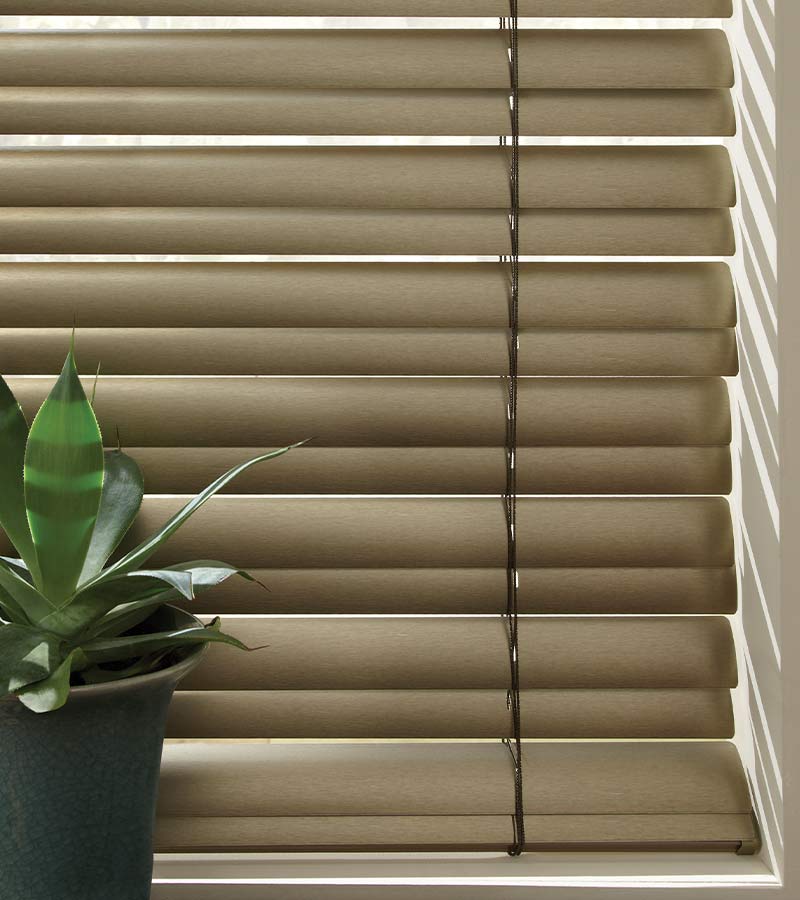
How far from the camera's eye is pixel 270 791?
0.85m

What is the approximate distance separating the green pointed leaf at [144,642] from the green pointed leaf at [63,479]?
62 millimetres

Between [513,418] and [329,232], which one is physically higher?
[329,232]

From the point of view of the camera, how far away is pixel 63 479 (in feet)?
2.18

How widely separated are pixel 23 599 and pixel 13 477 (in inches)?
4.3

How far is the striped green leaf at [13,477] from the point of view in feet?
2.30

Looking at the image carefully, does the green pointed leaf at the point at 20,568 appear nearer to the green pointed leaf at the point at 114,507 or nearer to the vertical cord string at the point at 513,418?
the green pointed leaf at the point at 114,507

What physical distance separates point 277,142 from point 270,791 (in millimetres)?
687

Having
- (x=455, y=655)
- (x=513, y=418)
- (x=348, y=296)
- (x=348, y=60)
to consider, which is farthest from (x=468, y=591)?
(x=348, y=60)

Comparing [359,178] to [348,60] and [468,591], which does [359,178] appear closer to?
[348,60]

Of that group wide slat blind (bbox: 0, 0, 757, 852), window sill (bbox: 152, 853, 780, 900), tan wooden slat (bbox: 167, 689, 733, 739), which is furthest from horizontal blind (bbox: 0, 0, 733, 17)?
window sill (bbox: 152, 853, 780, 900)

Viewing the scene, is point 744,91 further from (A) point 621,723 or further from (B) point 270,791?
(B) point 270,791

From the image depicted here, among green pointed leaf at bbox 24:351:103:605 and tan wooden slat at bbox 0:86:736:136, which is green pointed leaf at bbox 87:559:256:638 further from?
tan wooden slat at bbox 0:86:736:136

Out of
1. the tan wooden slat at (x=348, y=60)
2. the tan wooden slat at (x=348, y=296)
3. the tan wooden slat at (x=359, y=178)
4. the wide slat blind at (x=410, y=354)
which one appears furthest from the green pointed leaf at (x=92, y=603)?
the tan wooden slat at (x=348, y=60)

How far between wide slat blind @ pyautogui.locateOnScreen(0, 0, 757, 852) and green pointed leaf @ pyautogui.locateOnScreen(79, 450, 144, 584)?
88mm
